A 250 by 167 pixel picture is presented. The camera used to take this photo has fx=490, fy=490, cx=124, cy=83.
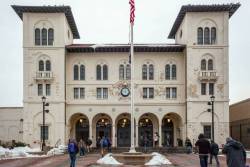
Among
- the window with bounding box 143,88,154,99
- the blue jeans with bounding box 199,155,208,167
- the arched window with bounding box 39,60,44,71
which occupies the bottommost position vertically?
the blue jeans with bounding box 199,155,208,167

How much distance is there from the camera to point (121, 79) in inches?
2297

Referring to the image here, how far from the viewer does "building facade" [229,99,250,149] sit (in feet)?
188

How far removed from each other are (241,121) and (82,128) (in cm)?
1969

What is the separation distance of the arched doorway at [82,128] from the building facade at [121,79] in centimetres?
12

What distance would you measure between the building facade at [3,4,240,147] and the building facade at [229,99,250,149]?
3729 millimetres

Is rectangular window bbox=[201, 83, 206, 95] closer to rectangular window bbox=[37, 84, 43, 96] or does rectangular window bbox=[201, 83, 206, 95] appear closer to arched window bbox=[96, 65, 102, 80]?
arched window bbox=[96, 65, 102, 80]

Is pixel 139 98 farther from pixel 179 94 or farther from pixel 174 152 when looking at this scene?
pixel 174 152

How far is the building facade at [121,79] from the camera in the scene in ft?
182

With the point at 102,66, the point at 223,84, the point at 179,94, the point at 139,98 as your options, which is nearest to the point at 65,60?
the point at 102,66

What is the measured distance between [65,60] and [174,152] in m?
16.6

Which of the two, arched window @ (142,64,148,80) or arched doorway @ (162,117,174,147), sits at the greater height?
arched window @ (142,64,148,80)

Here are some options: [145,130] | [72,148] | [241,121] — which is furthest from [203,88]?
[72,148]

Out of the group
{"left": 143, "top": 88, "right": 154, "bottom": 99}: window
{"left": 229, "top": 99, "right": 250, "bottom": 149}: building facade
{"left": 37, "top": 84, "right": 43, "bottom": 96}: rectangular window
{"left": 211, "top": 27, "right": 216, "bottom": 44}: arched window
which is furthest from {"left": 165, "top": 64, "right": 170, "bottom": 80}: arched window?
{"left": 37, "top": 84, "right": 43, "bottom": 96}: rectangular window

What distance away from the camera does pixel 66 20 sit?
58625 mm
